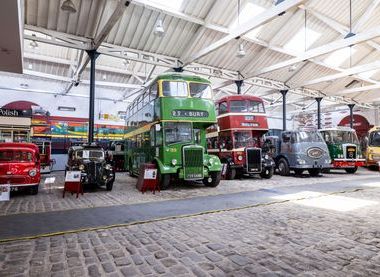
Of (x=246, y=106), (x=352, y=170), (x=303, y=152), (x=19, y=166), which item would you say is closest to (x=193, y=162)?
(x=246, y=106)

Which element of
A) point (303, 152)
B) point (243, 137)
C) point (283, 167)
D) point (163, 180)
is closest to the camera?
point (163, 180)

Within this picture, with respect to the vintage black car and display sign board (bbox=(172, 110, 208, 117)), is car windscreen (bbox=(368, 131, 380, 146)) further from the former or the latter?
the vintage black car

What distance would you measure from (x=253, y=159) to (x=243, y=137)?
3.49ft

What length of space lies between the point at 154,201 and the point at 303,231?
12.3 ft

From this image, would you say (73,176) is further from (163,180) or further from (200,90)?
(200,90)

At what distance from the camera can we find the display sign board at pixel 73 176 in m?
7.84

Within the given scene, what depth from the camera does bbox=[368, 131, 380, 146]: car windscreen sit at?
15.7 m

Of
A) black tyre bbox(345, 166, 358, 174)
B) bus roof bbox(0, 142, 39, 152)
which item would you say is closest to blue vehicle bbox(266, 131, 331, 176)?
black tyre bbox(345, 166, 358, 174)

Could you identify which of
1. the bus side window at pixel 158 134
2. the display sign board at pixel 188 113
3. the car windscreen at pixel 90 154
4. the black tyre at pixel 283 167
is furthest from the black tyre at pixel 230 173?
the car windscreen at pixel 90 154

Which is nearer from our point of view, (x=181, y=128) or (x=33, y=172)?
(x=33, y=172)

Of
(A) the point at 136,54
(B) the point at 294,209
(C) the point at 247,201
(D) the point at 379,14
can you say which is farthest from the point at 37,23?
(D) the point at 379,14

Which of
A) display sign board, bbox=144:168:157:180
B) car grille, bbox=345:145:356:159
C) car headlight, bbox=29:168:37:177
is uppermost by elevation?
car grille, bbox=345:145:356:159

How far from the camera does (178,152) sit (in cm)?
912

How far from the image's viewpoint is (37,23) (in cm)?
1106
